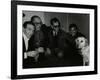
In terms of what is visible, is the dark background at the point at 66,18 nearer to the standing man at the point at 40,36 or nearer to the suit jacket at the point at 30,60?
the standing man at the point at 40,36

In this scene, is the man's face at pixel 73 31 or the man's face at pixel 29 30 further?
the man's face at pixel 73 31

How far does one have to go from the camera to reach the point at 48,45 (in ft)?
5.27

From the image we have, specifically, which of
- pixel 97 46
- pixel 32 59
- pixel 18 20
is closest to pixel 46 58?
pixel 32 59

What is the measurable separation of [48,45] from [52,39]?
61 millimetres

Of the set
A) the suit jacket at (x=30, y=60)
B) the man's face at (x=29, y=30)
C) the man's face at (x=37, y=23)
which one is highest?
the man's face at (x=37, y=23)

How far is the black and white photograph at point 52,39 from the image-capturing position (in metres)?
1.53

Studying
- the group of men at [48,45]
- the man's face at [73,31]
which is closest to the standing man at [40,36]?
the group of men at [48,45]

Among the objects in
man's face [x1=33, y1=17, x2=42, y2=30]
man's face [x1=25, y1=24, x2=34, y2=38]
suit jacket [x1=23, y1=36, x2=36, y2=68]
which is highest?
man's face [x1=33, y1=17, x2=42, y2=30]

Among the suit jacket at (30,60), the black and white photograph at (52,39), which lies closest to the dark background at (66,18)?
the black and white photograph at (52,39)

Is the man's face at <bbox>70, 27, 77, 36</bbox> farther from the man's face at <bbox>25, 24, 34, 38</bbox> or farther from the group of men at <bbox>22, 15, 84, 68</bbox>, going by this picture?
the man's face at <bbox>25, 24, 34, 38</bbox>

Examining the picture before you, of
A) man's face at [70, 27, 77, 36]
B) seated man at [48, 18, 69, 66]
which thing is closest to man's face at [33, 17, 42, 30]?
seated man at [48, 18, 69, 66]

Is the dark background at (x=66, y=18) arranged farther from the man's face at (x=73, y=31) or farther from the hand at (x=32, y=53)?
the hand at (x=32, y=53)

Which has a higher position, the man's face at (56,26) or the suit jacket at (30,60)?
the man's face at (56,26)

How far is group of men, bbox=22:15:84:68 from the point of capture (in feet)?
5.12
